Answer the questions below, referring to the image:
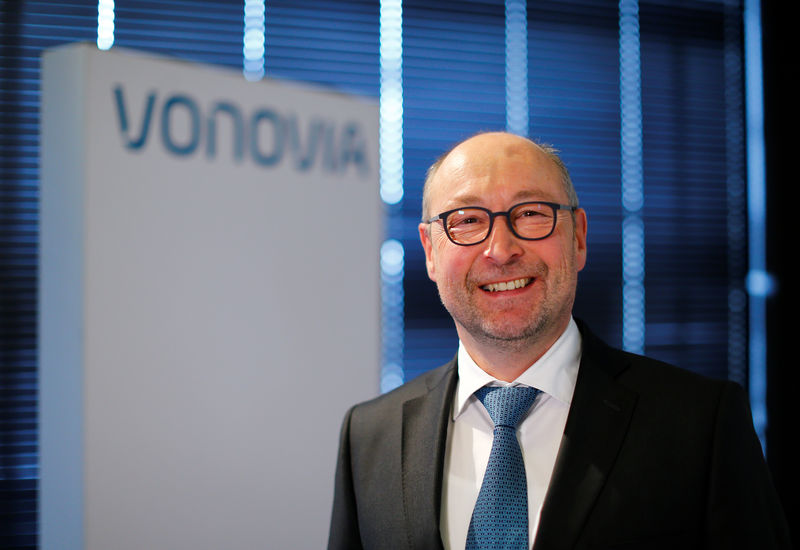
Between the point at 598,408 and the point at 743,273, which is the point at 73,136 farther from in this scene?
the point at 743,273

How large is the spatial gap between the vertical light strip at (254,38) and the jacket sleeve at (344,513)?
6.60 feet

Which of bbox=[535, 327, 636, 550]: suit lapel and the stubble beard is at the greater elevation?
the stubble beard

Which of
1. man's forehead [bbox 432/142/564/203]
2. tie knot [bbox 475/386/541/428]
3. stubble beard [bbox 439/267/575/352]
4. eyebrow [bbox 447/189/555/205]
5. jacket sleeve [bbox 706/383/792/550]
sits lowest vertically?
jacket sleeve [bbox 706/383/792/550]

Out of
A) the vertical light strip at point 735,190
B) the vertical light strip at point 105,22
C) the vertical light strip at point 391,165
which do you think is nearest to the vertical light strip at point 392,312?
the vertical light strip at point 391,165

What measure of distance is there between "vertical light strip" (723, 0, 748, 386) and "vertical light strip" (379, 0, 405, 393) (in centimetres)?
186

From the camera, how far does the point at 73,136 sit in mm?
1647

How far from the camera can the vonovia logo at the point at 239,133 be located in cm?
174

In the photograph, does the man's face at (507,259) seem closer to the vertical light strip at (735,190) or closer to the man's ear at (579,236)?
the man's ear at (579,236)

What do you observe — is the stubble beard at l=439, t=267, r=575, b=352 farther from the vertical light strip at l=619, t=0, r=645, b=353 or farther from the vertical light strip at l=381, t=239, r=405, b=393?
the vertical light strip at l=619, t=0, r=645, b=353

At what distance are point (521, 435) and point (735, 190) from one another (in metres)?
2.88

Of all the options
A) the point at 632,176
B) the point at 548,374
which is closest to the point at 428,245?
the point at 548,374

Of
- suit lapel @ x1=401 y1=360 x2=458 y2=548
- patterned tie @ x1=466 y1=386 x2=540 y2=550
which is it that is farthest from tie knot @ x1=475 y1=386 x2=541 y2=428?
suit lapel @ x1=401 y1=360 x2=458 y2=548

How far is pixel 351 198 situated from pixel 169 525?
1.12 meters

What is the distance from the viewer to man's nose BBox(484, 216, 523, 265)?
119cm
